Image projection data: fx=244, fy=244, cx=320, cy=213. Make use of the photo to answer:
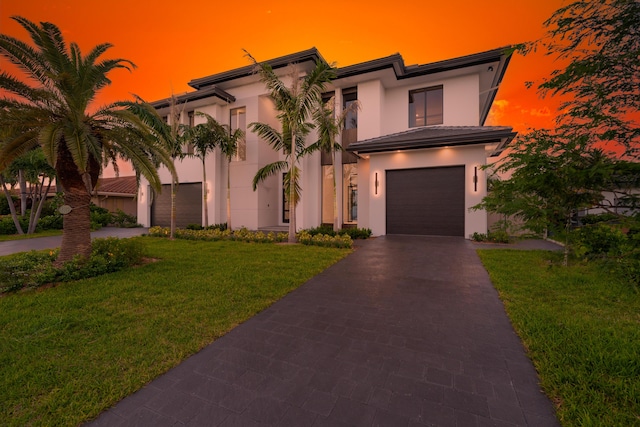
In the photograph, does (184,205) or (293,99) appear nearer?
(293,99)

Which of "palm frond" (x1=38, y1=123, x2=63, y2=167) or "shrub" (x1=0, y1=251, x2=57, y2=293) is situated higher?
"palm frond" (x1=38, y1=123, x2=63, y2=167)

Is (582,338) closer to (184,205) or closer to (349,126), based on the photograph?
(349,126)

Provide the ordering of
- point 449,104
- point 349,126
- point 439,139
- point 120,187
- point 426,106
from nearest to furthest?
point 439,139 < point 449,104 < point 426,106 < point 349,126 < point 120,187

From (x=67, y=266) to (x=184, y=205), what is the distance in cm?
1260

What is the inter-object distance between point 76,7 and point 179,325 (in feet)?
41.7

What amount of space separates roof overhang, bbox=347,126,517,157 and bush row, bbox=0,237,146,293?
10.3 metres

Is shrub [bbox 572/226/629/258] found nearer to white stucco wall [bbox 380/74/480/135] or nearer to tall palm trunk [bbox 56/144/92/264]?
tall palm trunk [bbox 56/144/92/264]

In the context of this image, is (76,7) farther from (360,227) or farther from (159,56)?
(360,227)

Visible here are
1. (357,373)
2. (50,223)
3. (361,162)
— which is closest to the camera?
(357,373)

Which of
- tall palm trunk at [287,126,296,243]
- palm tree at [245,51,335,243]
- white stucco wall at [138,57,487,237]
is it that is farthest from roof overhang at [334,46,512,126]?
tall palm trunk at [287,126,296,243]

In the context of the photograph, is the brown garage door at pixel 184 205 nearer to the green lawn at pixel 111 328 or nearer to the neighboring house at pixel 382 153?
the neighboring house at pixel 382 153

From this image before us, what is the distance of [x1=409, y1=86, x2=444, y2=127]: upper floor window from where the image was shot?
13883 mm

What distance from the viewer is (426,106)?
14.1 meters

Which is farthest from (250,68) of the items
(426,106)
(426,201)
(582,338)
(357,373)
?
(582,338)
